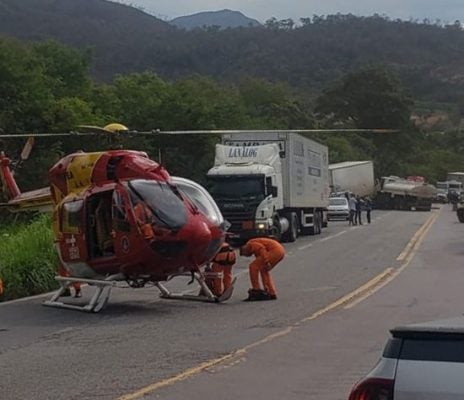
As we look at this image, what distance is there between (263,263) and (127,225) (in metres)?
2.85

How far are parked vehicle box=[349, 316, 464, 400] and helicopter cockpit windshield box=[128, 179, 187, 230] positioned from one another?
13.2 m

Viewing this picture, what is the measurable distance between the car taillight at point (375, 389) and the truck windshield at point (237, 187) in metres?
31.1

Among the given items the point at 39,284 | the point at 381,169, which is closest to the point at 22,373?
the point at 39,284

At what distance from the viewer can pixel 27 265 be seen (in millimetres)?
22828

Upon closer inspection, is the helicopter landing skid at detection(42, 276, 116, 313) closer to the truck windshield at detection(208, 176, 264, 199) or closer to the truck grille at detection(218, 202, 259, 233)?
the truck grille at detection(218, 202, 259, 233)

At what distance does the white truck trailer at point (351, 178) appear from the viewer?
244ft

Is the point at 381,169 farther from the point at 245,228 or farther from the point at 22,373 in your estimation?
the point at 22,373

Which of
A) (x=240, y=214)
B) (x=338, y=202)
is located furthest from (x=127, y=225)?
(x=338, y=202)

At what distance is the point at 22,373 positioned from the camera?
11.6m

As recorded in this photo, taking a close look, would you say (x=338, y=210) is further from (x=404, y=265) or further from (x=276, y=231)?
(x=404, y=265)

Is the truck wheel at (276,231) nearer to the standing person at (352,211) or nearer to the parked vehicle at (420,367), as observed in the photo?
the standing person at (352,211)

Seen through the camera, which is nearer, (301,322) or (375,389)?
(375,389)

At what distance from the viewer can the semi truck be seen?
35594 mm

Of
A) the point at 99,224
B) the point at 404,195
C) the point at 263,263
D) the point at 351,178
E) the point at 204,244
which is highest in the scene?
the point at 99,224
